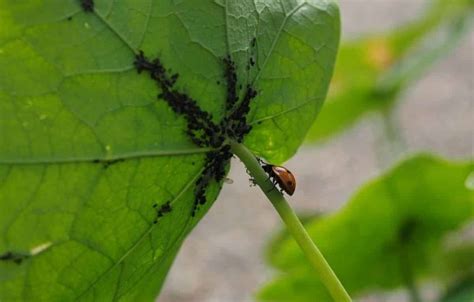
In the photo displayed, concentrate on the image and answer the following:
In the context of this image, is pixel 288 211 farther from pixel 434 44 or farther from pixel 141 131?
pixel 434 44

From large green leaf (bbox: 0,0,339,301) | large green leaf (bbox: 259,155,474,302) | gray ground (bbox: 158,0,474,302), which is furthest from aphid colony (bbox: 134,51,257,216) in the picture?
gray ground (bbox: 158,0,474,302)

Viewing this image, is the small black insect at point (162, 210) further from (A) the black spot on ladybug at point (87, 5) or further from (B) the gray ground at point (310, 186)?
(B) the gray ground at point (310, 186)

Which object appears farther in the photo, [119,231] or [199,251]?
[199,251]

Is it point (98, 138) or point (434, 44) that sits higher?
point (98, 138)

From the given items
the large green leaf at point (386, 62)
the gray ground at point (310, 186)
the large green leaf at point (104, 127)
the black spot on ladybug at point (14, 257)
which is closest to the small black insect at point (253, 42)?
the large green leaf at point (104, 127)

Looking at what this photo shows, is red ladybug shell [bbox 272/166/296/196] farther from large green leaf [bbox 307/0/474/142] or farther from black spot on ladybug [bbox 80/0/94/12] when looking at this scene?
large green leaf [bbox 307/0/474/142]

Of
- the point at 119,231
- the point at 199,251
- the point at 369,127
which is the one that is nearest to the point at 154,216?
the point at 119,231
